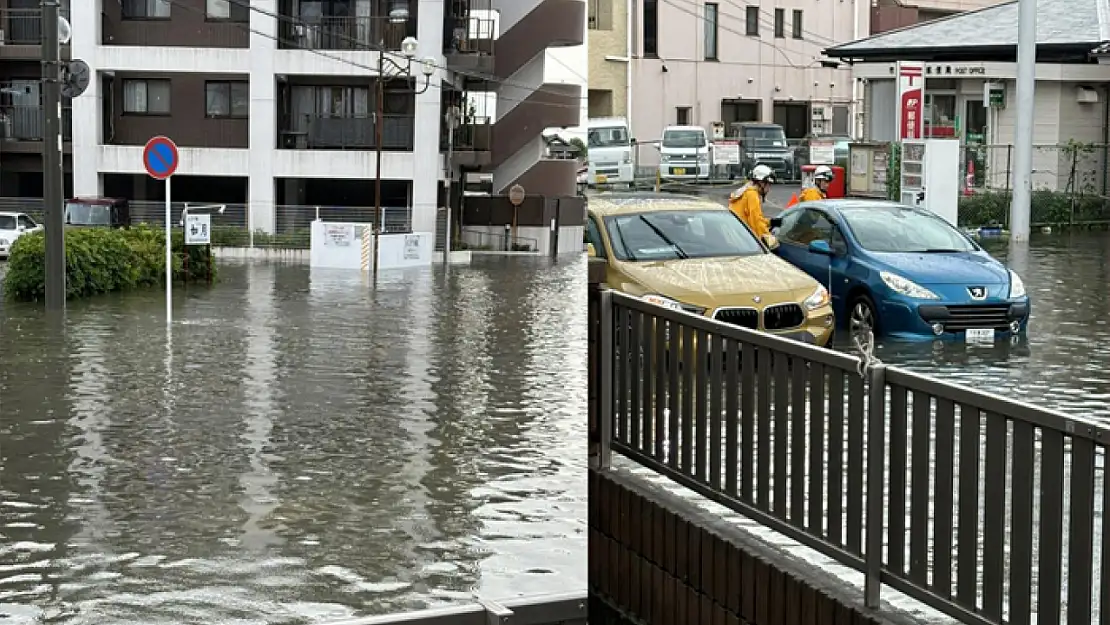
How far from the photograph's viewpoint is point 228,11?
41344mm

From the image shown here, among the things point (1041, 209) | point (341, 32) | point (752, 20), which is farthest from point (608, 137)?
point (341, 32)

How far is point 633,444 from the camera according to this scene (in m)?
5.37

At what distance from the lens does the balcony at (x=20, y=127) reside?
42281 millimetres

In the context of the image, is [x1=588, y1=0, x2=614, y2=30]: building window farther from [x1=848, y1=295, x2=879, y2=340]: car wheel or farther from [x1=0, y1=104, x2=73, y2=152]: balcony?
[x1=0, y1=104, x2=73, y2=152]: balcony

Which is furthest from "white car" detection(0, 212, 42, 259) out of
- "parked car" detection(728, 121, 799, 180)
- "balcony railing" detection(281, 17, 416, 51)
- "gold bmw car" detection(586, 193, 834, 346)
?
"gold bmw car" detection(586, 193, 834, 346)

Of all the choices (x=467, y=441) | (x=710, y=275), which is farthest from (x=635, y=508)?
(x=710, y=275)

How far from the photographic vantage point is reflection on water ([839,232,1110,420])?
8.94 meters

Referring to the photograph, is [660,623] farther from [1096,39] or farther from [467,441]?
[1096,39]

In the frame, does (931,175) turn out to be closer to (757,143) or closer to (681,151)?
(757,143)

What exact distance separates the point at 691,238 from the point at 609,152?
624 cm

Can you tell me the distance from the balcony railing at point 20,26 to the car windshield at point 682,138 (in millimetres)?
38152

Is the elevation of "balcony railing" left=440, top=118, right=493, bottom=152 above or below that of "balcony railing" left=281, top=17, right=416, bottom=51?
below

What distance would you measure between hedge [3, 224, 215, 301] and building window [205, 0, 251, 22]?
1418 centimetres

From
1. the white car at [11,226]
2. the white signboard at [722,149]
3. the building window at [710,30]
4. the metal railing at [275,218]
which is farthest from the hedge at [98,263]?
the building window at [710,30]
